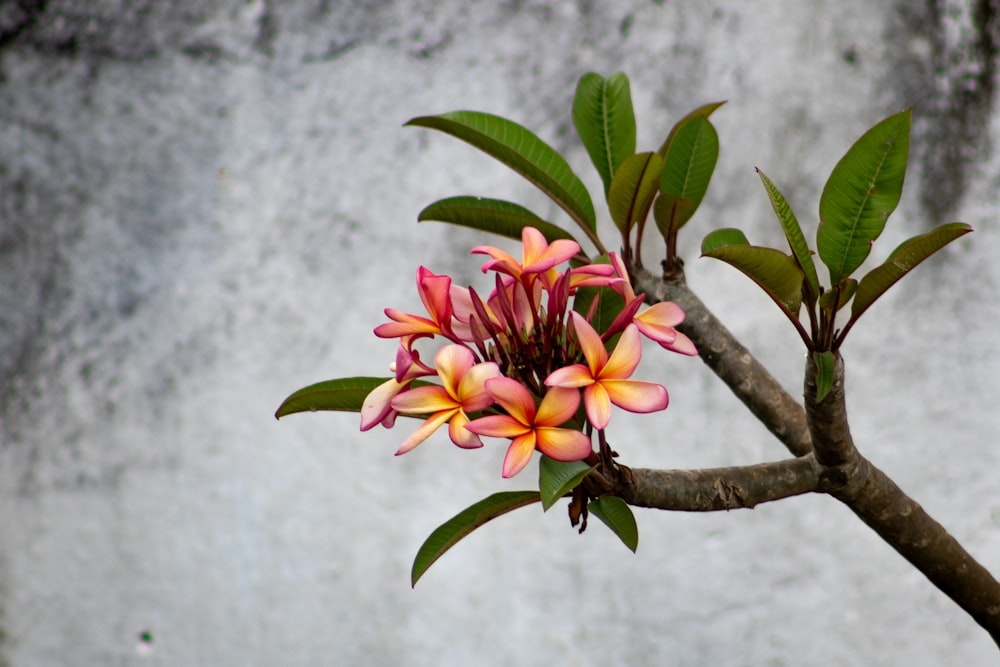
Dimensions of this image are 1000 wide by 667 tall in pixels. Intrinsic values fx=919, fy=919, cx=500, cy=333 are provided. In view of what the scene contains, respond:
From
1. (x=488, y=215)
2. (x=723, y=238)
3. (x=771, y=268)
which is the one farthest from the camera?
(x=488, y=215)

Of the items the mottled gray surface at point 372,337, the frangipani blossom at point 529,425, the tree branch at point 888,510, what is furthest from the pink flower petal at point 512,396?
the mottled gray surface at point 372,337

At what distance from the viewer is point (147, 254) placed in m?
1.57

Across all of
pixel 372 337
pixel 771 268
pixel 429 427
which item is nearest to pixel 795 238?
pixel 771 268

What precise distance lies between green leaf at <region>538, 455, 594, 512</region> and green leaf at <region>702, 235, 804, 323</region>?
5.8 inches

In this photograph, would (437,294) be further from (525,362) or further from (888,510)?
(888,510)

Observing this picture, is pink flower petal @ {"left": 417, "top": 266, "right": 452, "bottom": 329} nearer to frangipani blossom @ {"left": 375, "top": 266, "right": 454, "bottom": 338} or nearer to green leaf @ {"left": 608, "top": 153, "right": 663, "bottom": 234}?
frangipani blossom @ {"left": 375, "top": 266, "right": 454, "bottom": 338}

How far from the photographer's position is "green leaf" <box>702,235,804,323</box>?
21.5 inches

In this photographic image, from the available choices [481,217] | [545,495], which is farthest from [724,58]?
[545,495]

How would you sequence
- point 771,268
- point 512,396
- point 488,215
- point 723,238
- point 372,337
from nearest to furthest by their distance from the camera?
point 512,396, point 771,268, point 723,238, point 488,215, point 372,337

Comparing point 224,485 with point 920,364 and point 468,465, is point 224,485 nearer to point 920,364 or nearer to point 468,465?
point 468,465

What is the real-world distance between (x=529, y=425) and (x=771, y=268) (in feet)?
0.64

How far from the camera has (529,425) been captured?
478 mm

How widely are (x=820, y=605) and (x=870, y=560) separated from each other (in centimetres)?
10

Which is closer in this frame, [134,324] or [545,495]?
[545,495]
